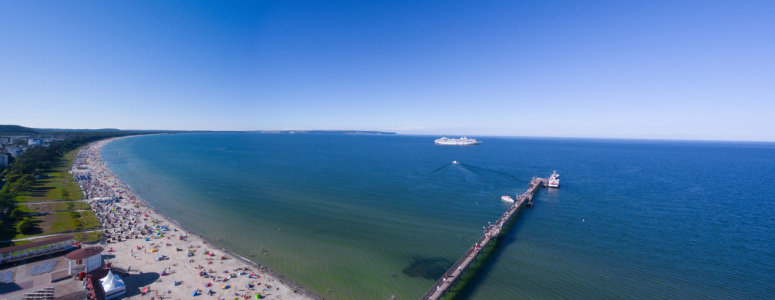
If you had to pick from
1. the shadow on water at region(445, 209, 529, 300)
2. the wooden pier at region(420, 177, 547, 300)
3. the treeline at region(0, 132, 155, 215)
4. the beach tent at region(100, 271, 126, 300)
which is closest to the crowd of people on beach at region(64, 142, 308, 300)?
the beach tent at region(100, 271, 126, 300)

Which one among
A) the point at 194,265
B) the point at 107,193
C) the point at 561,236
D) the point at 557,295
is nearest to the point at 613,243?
the point at 561,236

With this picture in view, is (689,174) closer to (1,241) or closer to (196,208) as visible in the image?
(196,208)

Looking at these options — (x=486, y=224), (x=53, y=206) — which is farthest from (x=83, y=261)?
(x=486, y=224)

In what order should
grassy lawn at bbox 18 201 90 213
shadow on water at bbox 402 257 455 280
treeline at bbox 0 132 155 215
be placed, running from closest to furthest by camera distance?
1. shadow on water at bbox 402 257 455 280
2. treeline at bbox 0 132 155 215
3. grassy lawn at bbox 18 201 90 213

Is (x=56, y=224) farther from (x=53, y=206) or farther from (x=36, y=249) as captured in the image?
(x=53, y=206)

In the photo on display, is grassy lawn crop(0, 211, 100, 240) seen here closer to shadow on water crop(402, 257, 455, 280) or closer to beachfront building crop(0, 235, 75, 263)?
beachfront building crop(0, 235, 75, 263)

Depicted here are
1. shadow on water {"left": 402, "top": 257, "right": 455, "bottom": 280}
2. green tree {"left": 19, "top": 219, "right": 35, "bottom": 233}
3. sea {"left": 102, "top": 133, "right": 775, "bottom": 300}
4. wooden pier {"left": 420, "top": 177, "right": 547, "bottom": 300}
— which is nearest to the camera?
wooden pier {"left": 420, "top": 177, "right": 547, "bottom": 300}

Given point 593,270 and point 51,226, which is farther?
point 51,226
